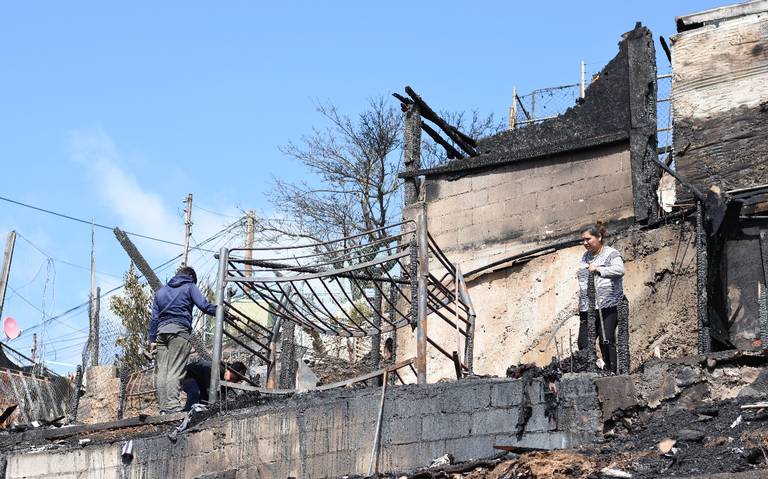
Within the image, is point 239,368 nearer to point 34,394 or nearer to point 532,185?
point 532,185

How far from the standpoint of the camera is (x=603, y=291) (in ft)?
32.6

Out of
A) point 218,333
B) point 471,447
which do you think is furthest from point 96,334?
point 471,447

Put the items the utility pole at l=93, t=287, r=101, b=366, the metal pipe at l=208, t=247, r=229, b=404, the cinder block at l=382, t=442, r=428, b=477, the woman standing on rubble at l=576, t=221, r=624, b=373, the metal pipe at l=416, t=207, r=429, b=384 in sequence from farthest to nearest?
the utility pole at l=93, t=287, r=101, b=366 < the metal pipe at l=208, t=247, r=229, b=404 < the woman standing on rubble at l=576, t=221, r=624, b=373 < the metal pipe at l=416, t=207, r=429, b=384 < the cinder block at l=382, t=442, r=428, b=477

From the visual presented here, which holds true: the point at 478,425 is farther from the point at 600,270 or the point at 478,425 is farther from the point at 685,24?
the point at 685,24

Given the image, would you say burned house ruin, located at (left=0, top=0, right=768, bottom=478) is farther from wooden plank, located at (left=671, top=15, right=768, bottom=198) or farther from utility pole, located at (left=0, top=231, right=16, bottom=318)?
utility pole, located at (left=0, top=231, right=16, bottom=318)

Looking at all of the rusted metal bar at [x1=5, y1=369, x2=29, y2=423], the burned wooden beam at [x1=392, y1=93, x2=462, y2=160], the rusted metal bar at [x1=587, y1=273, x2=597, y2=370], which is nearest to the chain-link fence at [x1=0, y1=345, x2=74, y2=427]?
the rusted metal bar at [x1=5, y1=369, x2=29, y2=423]

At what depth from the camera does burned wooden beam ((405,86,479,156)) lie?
15772 millimetres

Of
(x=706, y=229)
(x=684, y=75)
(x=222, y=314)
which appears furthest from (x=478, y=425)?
(x=684, y=75)

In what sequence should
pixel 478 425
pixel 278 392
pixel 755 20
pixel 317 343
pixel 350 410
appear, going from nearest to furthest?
pixel 478 425 < pixel 350 410 < pixel 278 392 < pixel 755 20 < pixel 317 343

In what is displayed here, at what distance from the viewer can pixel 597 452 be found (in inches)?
319

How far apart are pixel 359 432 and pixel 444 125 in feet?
25.3

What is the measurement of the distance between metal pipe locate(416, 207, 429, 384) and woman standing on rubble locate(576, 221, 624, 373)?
4.54 ft

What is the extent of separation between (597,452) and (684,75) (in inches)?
261

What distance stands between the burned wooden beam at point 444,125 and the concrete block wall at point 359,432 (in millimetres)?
6491
